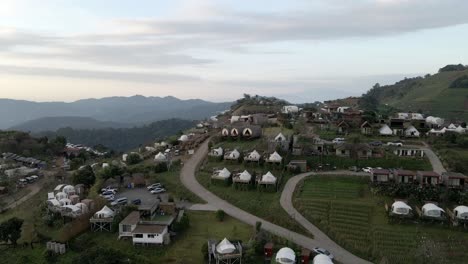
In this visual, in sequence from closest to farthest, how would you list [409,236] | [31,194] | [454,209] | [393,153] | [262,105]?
[409,236]
[454,209]
[393,153]
[31,194]
[262,105]

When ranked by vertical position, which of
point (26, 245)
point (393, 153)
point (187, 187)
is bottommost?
point (26, 245)

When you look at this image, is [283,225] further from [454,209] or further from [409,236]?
[454,209]

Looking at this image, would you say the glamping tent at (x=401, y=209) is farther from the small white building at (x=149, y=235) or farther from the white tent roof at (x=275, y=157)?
the small white building at (x=149, y=235)

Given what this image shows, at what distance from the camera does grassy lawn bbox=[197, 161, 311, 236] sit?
27312 mm

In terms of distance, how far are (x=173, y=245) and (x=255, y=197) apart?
8.05m

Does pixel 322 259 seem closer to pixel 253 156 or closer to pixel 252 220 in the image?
pixel 252 220

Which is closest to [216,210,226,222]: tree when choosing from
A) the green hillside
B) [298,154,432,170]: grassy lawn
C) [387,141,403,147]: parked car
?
[298,154,432,170]: grassy lawn

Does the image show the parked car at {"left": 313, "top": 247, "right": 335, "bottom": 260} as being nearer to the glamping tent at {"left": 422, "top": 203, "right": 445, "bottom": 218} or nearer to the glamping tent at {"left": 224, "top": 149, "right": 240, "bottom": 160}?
the glamping tent at {"left": 422, "top": 203, "right": 445, "bottom": 218}

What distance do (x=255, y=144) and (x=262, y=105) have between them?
32.7 m

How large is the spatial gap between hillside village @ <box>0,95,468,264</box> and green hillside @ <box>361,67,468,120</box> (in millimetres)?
34446

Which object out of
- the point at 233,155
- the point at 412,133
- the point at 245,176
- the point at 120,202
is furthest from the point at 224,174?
the point at 412,133

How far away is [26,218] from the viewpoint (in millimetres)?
31531

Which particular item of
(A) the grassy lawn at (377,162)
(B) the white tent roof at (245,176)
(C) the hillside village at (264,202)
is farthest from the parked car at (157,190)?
(A) the grassy lawn at (377,162)

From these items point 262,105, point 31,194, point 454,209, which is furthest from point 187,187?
point 262,105
